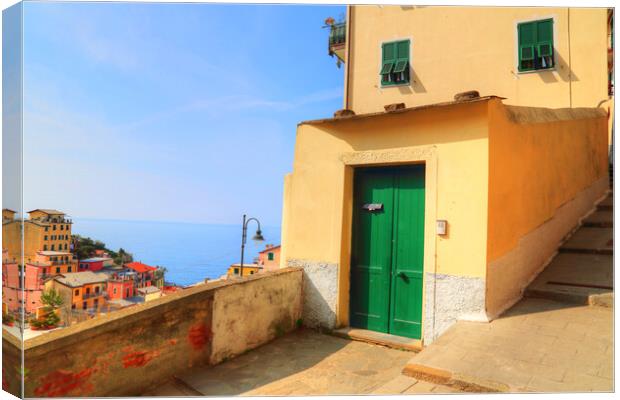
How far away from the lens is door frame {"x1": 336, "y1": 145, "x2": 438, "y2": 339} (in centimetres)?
467

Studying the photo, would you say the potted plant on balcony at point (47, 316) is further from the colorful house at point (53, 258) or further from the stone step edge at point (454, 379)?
the stone step edge at point (454, 379)

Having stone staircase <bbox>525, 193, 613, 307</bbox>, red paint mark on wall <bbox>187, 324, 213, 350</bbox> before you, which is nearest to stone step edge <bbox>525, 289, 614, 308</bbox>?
stone staircase <bbox>525, 193, 613, 307</bbox>

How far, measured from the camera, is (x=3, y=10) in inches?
137

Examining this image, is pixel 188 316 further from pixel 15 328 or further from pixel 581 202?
pixel 581 202

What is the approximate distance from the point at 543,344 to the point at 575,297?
154cm

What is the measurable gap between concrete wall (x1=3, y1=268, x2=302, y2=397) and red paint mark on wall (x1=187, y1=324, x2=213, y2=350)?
1 centimetres

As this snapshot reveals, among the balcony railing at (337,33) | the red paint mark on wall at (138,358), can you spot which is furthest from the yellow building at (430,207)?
the balcony railing at (337,33)

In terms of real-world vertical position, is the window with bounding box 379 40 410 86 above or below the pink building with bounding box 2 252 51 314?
above

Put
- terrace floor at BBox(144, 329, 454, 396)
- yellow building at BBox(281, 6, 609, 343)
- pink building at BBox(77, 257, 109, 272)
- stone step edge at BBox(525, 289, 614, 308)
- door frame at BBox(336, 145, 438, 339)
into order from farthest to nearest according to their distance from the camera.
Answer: pink building at BBox(77, 257, 109, 272), door frame at BBox(336, 145, 438, 339), stone step edge at BBox(525, 289, 614, 308), yellow building at BBox(281, 6, 609, 343), terrace floor at BBox(144, 329, 454, 396)

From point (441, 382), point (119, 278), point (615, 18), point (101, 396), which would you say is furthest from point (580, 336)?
point (119, 278)

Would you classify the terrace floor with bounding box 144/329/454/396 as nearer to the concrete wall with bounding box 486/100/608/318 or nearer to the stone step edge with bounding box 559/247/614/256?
the concrete wall with bounding box 486/100/608/318

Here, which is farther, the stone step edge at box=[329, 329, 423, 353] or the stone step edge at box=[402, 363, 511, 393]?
the stone step edge at box=[329, 329, 423, 353]

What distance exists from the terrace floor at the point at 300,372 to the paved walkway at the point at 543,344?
0.48 meters

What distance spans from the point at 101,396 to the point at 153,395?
503 millimetres
